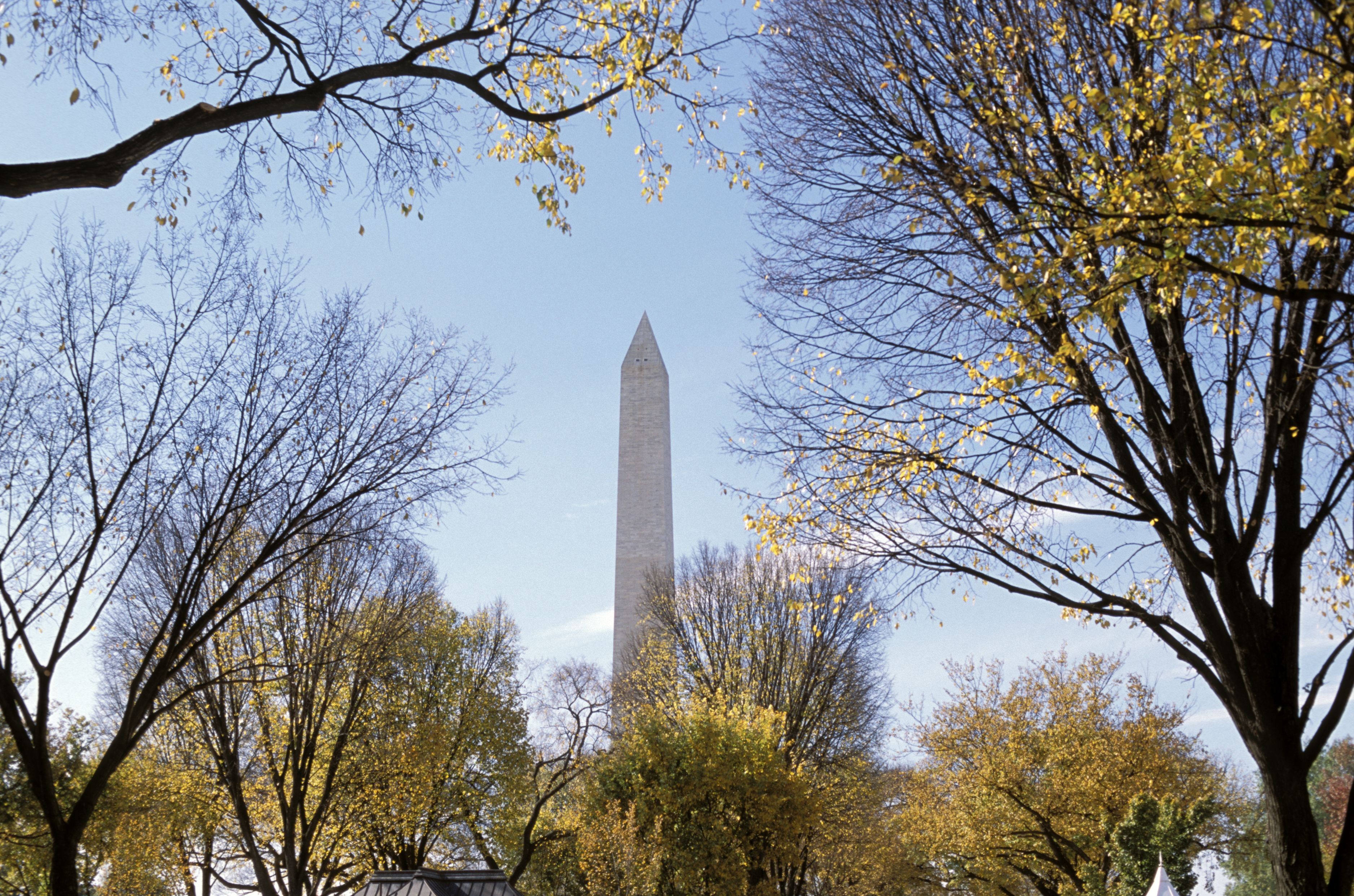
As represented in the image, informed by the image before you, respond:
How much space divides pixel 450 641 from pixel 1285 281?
21.7 metres

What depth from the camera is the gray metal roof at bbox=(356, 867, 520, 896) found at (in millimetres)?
12891

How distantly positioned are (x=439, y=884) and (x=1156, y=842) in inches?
553

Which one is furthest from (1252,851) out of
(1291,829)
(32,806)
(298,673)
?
(32,806)

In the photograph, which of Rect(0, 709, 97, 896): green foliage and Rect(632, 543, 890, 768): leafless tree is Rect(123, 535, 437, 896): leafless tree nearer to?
Rect(0, 709, 97, 896): green foliage

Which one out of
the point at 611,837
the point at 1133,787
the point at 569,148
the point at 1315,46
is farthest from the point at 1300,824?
the point at 1133,787

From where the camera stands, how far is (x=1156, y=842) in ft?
60.7

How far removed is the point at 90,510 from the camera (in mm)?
8945

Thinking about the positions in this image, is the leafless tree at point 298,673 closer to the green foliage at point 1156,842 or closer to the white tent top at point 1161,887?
the white tent top at point 1161,887

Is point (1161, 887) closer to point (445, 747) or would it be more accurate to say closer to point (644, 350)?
point (445, 747)

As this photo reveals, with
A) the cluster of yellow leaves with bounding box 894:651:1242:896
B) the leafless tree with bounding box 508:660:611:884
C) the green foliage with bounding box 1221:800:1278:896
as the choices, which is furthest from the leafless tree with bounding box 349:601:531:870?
the green foliage with bounding box 1221:800:1278:896

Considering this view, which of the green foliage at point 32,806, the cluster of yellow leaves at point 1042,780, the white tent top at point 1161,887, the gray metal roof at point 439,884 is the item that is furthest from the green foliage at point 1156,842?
the green foliage at point 32,806

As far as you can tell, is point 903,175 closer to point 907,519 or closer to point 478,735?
point 907,519

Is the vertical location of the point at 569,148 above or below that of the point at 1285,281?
above

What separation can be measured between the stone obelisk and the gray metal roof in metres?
14.2
